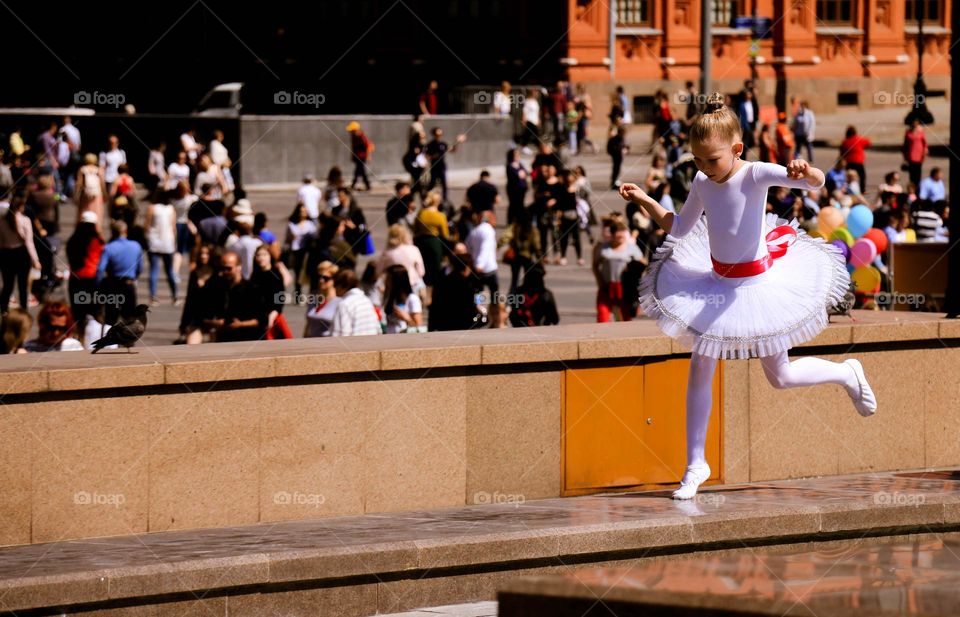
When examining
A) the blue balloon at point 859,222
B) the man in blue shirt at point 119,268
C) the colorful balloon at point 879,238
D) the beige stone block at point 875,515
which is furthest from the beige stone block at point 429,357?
the blue balloon at point 859,222

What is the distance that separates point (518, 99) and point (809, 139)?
22.0ft

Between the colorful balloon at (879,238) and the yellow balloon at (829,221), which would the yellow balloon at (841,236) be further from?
the colorful balloon at (879,238)

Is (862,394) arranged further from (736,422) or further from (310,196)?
(310,196)

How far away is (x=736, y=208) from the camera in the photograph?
338 inches

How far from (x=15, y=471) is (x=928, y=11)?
46.8 metres

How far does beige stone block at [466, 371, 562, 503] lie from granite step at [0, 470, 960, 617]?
7.4 inches

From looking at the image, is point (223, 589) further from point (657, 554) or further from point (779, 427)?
point (779, 427)

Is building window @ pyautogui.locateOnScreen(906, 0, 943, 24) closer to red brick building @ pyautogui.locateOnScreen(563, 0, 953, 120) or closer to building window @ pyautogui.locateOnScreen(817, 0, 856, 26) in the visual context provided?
red brick building @ pyautogui.locateOnScreen(563, 0, 953, 120)

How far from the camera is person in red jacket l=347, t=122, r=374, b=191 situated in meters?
34.4

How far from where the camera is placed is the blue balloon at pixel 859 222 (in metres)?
21.1

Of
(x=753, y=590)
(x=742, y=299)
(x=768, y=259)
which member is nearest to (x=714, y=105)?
(x=768, y=259)

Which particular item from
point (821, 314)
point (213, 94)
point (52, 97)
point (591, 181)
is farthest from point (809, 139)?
point (821, 314)

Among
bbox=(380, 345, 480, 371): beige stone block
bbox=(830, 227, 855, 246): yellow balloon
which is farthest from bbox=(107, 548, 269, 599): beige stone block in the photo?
bbox=(830, 227, 855, 246): yellow balloon

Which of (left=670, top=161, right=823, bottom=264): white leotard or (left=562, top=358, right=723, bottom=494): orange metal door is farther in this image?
(left=562, top=358, right=723, bottom=494): orange metal door
